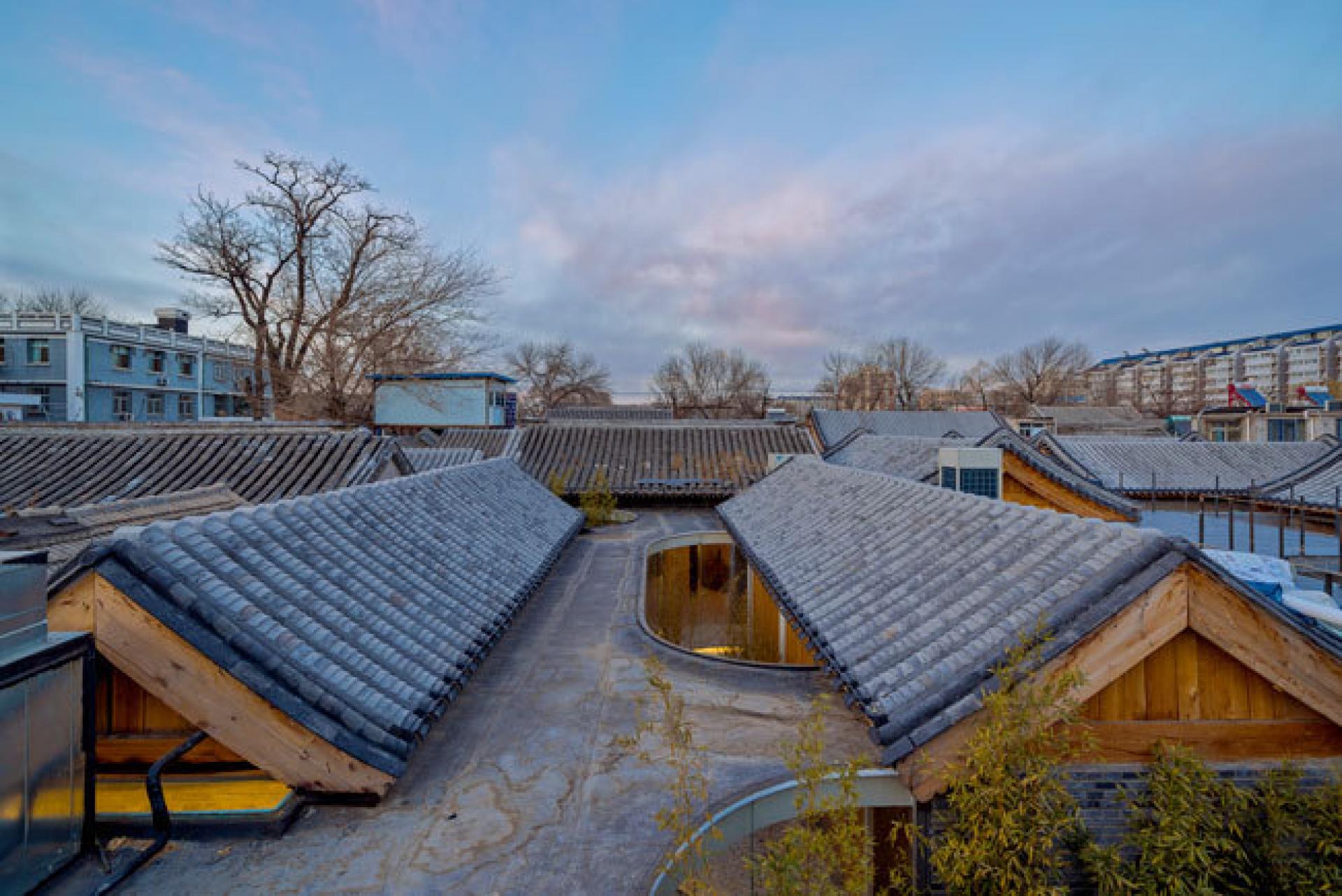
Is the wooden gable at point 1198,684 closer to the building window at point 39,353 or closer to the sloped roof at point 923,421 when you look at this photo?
the sloped roof at point 923,421

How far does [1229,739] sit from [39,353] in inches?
1786

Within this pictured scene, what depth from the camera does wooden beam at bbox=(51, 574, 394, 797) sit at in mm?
3066

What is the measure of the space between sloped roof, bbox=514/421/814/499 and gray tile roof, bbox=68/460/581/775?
10131mm

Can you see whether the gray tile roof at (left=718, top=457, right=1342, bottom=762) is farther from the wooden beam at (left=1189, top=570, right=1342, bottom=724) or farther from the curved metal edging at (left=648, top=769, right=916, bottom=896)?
the curved metal edging at (left=648, top=769, right=916, bottom=896)

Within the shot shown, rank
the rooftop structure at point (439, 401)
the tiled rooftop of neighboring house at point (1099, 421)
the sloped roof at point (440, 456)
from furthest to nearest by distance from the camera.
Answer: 1. the tiled rooftop of neighboring house at point (1099, 421)
2. the rooftop structure at point (439, 401)
3. the sloped roof at point (440, 456)

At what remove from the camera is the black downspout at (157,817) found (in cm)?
270

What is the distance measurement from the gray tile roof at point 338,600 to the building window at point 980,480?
21.3 ft

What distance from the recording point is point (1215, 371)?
98000mm

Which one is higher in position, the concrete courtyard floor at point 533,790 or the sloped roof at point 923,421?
the sloped roof at point 923,421

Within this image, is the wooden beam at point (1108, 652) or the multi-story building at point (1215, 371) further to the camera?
the multi-story building at point (1215, 371)

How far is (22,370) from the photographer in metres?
32.5

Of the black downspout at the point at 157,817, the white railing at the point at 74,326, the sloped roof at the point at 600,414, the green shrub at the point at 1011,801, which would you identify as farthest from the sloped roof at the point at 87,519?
the sloped roof at the point at 600,414

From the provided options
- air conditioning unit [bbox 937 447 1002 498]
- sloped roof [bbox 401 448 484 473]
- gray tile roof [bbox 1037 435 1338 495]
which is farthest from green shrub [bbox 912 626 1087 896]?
gray tile roof [bbox 1037 435 1338 495]

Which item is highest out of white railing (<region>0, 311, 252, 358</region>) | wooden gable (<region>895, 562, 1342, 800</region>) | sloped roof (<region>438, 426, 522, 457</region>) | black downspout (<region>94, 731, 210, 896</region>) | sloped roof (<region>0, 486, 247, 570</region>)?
white railing (<region>0, 311, 252, 358</region>)
